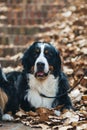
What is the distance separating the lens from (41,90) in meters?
8.93

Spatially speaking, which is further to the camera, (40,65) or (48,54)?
(48,54)

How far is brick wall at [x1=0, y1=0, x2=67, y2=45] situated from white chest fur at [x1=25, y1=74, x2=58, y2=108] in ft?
16.8

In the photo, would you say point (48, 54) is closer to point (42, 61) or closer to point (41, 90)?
point (42, 61)

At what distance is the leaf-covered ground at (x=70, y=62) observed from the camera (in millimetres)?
8148

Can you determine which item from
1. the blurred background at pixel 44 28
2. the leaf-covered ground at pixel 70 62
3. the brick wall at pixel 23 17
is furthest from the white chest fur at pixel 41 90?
the brick wall at pixel 23 17

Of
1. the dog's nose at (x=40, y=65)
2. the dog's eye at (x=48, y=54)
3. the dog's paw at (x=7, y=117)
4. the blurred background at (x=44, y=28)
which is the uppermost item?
the blurred background at (x=44, y=28)

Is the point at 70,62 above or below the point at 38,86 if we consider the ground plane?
above

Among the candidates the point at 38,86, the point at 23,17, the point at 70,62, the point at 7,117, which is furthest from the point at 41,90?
the point at 23,17

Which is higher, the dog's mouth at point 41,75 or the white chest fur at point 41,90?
the dog's mouth at point 41,75

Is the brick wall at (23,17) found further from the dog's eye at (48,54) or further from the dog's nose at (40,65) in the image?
the dog's nose at (40,65)

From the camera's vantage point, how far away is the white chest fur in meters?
8.87

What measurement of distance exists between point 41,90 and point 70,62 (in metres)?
2.94

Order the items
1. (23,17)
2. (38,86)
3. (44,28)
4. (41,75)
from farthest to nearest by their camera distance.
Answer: (23,17), (44,28), (38,86), (41,75)

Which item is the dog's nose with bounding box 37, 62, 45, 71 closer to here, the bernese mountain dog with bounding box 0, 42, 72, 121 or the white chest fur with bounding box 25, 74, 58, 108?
the bernese mountain dog with bounding box 0, 42, 72, 121
